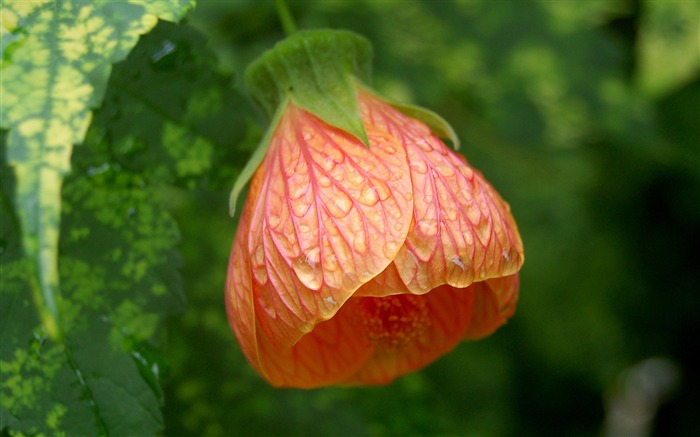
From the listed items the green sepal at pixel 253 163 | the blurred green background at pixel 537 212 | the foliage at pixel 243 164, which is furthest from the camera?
the blurred green background at pixel 537 212

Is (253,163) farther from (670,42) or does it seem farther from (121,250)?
(670,42)

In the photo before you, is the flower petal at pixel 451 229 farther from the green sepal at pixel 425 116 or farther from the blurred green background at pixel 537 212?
the blurred green background at pixel 537 212

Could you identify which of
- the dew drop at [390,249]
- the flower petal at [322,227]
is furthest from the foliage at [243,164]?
the dew drop at [390,249]

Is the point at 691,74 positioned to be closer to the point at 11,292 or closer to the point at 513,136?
the point at 513,136

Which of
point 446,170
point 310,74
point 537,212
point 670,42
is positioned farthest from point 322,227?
point 537,212

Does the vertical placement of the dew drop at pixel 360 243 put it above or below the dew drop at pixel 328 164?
below

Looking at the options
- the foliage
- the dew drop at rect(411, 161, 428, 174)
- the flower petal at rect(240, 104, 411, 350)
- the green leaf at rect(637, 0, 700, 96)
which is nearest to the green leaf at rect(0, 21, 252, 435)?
the foliage

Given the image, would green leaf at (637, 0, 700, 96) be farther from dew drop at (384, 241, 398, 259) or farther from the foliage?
dew drop at (384, 241, 398, 259)

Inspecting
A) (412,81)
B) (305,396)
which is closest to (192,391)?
(305,396)
